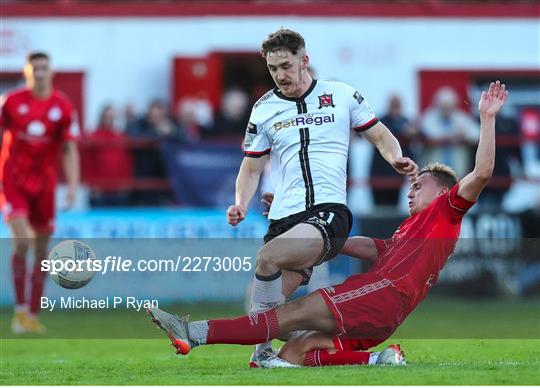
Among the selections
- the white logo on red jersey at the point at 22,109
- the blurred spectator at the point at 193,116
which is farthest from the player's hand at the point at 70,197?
the blurred spectator at the point at 193,116

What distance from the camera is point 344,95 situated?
9.34m

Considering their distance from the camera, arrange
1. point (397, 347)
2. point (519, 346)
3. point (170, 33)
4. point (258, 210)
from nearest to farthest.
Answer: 1. point (397, 347)
2. point (519, 346)
3. point (258, 210)
4. point (170, 33)

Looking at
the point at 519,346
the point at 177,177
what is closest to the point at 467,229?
the point at 177,177

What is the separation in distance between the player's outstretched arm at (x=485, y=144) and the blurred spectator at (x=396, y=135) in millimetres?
9845

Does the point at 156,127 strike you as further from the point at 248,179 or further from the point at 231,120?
the point at 248,179

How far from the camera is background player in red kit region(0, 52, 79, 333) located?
14820 millimetres

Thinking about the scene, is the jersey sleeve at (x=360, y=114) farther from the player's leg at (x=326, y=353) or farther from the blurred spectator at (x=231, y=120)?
the blurred spectator at (x=231, y=120)

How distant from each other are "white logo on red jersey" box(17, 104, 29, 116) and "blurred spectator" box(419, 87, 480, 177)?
6243 millimetres

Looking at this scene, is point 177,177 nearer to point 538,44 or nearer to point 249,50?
point 249,50

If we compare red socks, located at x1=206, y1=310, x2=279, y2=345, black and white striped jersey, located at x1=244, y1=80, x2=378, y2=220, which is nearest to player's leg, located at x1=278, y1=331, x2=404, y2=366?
red socks, located at x1=206, y1=310, x2=279, y2=345

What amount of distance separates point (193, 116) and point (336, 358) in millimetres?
10579

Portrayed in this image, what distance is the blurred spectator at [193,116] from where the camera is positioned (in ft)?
62.5

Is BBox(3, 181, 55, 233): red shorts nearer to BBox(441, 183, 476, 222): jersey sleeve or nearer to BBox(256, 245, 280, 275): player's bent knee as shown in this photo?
BBox(256, 245, 280, 275): player's bent knee

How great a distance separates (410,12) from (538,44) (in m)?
2.19
